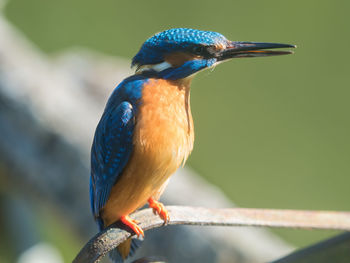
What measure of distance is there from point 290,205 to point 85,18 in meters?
2.50

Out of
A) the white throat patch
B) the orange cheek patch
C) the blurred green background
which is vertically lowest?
the blurred green background

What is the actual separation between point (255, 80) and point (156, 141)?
14.2ft

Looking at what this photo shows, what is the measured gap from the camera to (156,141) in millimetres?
1033

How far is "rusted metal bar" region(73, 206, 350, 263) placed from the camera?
949mm

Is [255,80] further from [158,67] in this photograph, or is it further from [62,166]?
[158,67]

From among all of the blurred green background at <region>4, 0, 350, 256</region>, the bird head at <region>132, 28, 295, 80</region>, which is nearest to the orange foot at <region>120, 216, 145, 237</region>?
the bird head at <region>132, 28, 295, 80</region>

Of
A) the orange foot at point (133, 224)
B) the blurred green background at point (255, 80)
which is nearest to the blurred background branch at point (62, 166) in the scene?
the orange foot at point (133, 224)

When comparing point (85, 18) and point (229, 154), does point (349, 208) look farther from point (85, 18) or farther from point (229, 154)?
point (85, 18)

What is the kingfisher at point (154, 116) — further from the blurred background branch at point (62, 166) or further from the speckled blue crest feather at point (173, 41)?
the blurred background branch at point (62, 166)

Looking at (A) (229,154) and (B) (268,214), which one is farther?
(A) (229,154)

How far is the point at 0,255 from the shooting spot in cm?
263

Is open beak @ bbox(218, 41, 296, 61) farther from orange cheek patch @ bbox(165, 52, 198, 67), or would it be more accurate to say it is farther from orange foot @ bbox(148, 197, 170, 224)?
orange foot @ bbox(148, 197, 170, 224)

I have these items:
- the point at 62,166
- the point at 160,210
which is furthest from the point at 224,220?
the point at 62,166

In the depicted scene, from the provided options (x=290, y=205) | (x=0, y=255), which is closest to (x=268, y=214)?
(x=0, y=255)
